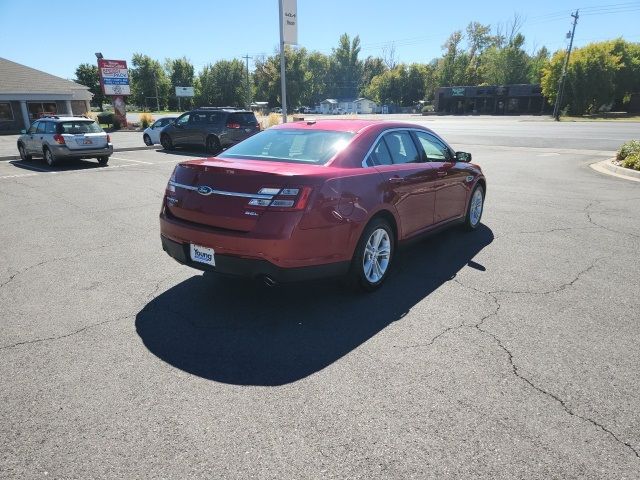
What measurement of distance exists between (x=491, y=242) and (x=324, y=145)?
10.1 feet

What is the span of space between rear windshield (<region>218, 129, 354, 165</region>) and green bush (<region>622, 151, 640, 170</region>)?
445 inches

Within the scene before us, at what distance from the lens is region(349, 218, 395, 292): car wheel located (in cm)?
399

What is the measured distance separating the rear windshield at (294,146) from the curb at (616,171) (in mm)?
10450

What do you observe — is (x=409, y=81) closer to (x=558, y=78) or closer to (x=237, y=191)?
(x=558, y=78)

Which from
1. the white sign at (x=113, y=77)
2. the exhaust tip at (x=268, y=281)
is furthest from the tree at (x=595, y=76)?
the exhaust tip at (x=268, y=281)

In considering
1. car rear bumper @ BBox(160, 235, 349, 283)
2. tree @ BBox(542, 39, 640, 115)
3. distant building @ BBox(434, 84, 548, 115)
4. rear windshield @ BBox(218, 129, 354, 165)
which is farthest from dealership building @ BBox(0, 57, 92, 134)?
distant building @ BBox(434, 84, 548, 115)

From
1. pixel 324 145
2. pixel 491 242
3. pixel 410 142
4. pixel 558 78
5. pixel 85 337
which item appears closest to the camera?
pixel 85 337

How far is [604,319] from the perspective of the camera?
3.80 m

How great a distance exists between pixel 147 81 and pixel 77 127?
88701 millimetres

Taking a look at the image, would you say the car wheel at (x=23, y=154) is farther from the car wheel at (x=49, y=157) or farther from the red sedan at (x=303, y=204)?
the red sedan at (x=303, y=204)

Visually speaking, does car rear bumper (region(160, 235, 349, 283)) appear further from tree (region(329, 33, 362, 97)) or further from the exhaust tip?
tree (region(329, 33, 362, 97))

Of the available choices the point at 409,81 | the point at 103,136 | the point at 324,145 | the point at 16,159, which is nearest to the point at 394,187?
the point at 324,145

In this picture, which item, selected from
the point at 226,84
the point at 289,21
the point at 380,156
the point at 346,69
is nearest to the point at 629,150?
the point at 380,156

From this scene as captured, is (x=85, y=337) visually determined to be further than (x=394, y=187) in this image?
No
